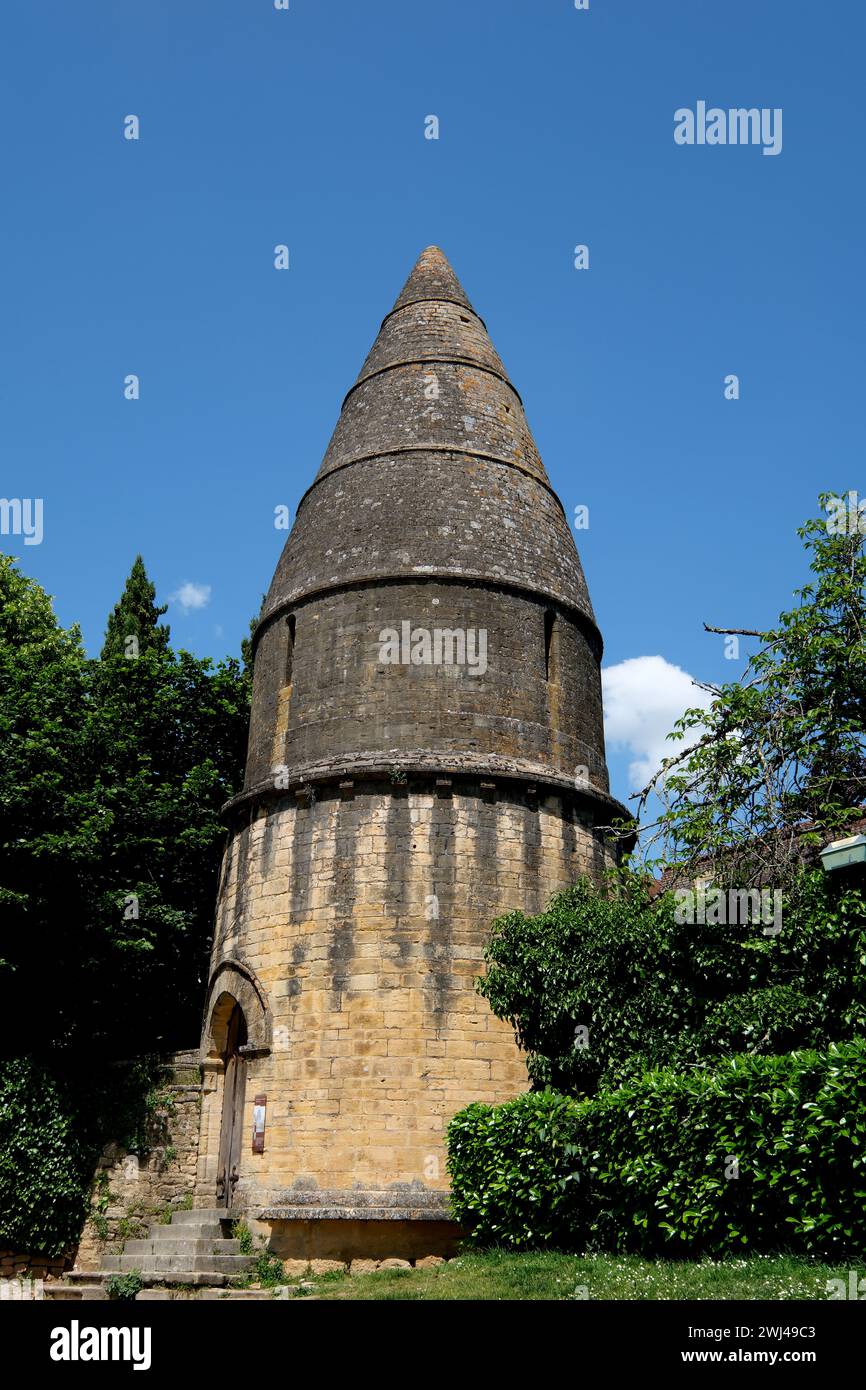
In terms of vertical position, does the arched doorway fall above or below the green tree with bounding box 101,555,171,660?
below

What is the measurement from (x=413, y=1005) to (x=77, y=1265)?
6.91 meters

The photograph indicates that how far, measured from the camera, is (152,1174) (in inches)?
702

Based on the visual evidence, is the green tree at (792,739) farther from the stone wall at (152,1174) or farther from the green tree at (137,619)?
the green tree at (137,619)

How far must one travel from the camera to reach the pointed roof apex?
24109mm

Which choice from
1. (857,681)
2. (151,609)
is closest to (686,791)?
(857,681)

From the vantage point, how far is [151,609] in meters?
30.1

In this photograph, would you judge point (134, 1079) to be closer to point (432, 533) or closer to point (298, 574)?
point (298, 574)

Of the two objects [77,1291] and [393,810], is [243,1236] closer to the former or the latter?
[77,1291]

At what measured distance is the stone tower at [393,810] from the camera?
1552 centimetres

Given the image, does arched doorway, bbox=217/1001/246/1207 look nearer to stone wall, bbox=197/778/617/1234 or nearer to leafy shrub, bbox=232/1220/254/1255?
stone wall, bbox=197/778/617/1234

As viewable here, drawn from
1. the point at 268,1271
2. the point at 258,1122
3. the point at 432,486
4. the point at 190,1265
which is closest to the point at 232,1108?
the point at 258,1122

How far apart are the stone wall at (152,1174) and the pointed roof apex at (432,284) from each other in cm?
1530

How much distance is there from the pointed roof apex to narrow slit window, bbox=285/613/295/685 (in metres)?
7.98

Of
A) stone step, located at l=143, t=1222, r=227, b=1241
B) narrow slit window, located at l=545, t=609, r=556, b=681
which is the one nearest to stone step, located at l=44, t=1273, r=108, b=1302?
stone step, located at l=143, t=1222, r=227, b=1241
